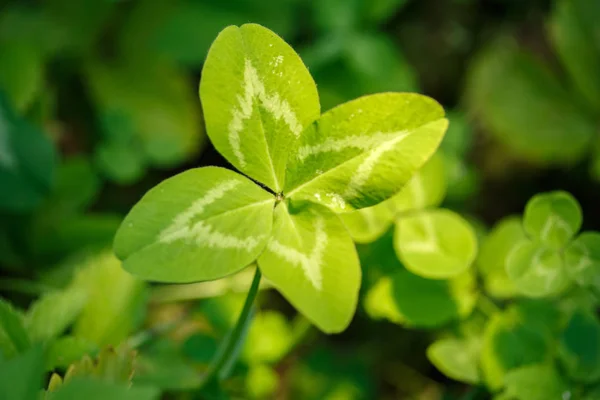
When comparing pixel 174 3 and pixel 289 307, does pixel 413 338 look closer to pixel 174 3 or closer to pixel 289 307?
pixel 289 307

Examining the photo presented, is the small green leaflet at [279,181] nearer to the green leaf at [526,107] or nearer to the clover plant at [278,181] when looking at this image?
the clover plant at [278,181]

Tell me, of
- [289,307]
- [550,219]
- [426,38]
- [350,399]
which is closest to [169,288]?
[289,307]

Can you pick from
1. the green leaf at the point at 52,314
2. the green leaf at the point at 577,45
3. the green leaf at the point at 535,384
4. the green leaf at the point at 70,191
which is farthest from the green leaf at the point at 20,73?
the green leaf at the point at 577,45

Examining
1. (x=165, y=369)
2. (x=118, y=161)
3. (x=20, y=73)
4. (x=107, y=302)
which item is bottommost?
(x=165, y=369)

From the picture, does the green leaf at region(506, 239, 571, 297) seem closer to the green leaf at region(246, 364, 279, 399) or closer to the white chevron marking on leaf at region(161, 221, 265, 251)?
the white chevron marking on leaf at region(161, 221, 265, 251)

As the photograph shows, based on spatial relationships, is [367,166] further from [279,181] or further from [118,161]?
[118,161]

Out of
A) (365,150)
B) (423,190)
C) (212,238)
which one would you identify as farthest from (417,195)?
(212,238)

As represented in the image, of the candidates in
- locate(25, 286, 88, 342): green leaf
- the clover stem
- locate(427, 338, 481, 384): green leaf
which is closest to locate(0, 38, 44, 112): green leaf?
locate(25, 286, 88, 342): green leaf
